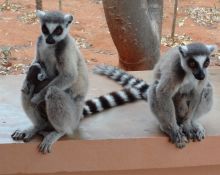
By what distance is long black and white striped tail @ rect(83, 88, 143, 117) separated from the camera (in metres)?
3.68

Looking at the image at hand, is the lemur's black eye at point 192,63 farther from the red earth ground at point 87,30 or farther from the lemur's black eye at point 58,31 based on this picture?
the red earth ground at point 87,30

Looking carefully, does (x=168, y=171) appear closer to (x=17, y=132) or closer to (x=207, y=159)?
(x=207, y=159)

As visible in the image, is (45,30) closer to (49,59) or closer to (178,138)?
(49,59)

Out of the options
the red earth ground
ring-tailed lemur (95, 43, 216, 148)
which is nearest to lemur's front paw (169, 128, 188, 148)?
ring-tailed lemur (95, 43, 216, 148)

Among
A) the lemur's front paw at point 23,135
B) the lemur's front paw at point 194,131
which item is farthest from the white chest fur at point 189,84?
the lemur's front paw at point 23,135

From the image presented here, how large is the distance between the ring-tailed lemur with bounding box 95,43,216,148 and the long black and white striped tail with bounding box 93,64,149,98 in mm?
435

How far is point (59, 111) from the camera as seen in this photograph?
10.4ft

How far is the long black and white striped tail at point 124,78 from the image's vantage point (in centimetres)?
390

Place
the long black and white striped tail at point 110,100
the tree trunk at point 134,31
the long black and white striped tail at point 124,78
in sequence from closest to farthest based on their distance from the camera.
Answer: the long black and white striped tail at point 110,100 → the long black and white striped tail at point 124,78 → the tree trunk at point 134,31

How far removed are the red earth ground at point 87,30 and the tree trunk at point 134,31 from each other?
1.95 m

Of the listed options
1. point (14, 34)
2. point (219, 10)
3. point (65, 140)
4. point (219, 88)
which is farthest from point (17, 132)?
point (219, 10)

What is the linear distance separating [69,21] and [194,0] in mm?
9234

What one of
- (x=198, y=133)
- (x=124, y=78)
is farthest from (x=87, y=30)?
(x=198, y=133)

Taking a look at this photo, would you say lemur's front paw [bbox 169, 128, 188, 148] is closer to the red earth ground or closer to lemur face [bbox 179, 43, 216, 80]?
lemur face [bbox 179, 43, 216, 80]
